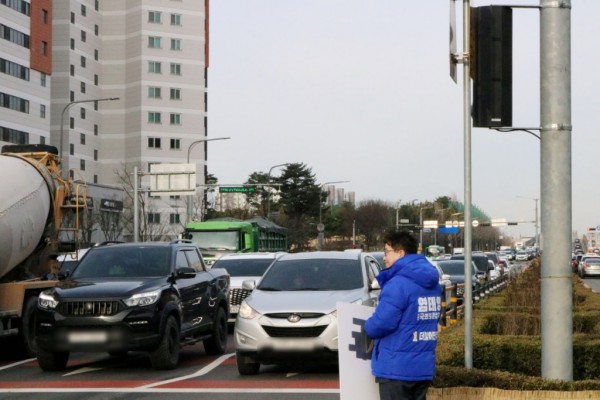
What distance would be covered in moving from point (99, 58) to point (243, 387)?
8947 centimetres

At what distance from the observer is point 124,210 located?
81625 millimetres

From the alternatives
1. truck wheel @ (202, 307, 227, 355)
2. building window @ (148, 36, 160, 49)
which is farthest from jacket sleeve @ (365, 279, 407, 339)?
building window @ (148, 36, 160, 49)

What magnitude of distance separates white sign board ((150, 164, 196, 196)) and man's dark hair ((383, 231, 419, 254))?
38.8 metres

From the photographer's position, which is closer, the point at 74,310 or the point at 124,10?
the point at 74,310

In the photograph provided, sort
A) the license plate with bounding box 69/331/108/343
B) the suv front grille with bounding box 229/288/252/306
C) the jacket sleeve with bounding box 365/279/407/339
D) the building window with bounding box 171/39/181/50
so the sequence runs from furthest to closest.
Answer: the building window with bounding box 171/39/181/50, the suv front grille with bounding box 229/288/252/306, the license plate with bounding box 69/331/108/343, the jacket sleeve with bounding box 365/279/407/339

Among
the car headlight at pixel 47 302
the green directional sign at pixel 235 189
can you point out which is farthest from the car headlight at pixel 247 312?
the green directional sign at pixel 235 189

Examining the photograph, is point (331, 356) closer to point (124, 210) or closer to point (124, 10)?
point (124, 210)

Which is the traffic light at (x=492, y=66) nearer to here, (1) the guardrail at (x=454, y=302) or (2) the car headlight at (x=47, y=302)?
(2) the car headlight at (x=47, y=302)

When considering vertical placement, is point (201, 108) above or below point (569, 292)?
above

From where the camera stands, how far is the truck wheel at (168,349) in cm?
1391

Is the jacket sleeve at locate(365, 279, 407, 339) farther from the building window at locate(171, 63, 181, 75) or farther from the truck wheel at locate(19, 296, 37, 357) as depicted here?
the building window at locate(171, 63, 181, 75)

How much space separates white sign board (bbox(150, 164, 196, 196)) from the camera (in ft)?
148

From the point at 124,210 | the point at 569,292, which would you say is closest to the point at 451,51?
the point at 569,292

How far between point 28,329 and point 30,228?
1.68 m
